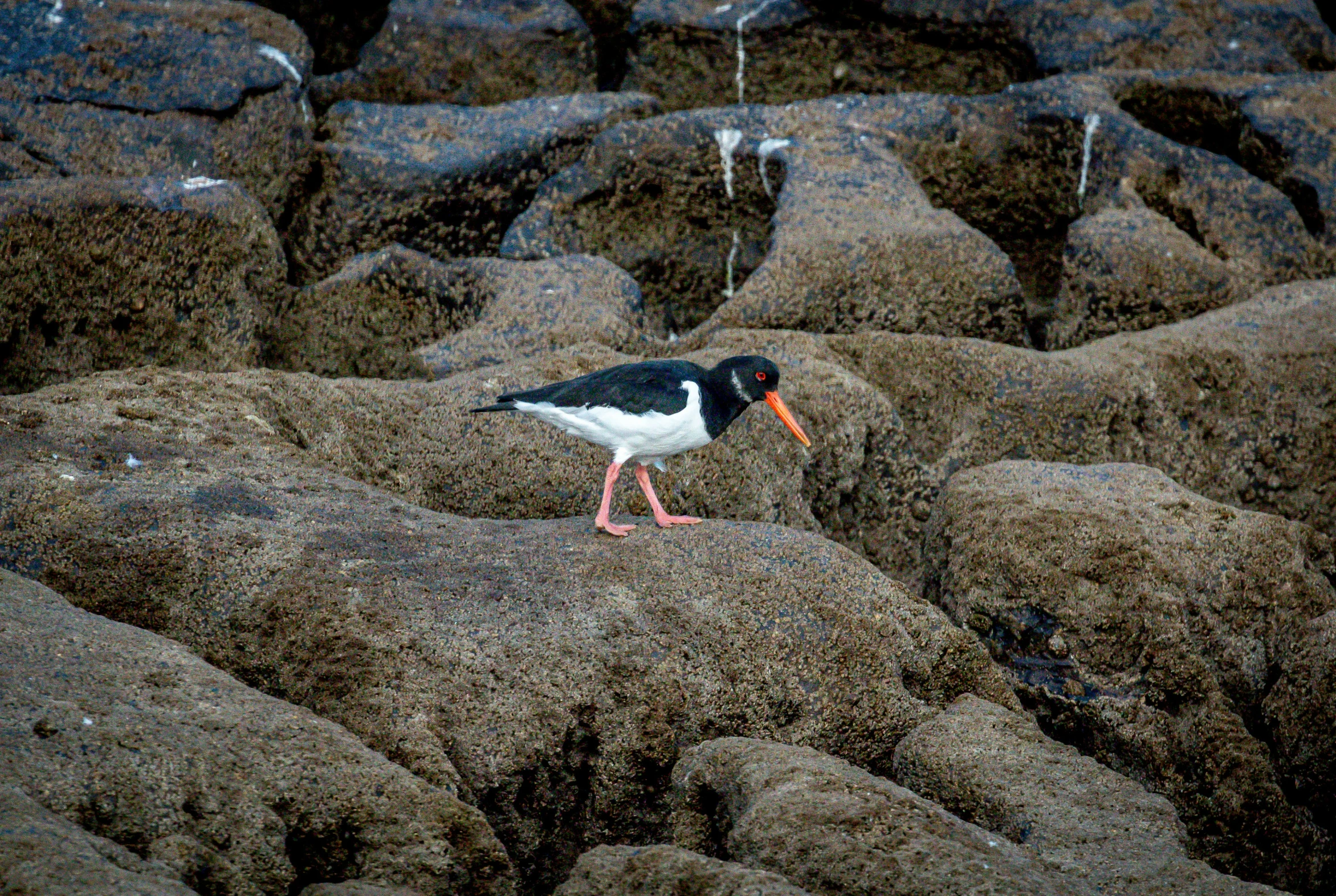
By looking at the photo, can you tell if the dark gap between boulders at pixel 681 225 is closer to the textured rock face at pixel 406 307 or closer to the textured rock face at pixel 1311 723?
the textured rock face at pixel 406 307

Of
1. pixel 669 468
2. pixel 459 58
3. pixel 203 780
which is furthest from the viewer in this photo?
pixel 459 58

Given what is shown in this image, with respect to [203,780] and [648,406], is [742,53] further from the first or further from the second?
[203,780]

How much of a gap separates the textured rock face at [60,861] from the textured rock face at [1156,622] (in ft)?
13.8

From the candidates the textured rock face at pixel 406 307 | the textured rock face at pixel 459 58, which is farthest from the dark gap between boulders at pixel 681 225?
the textured rock face at pixel 459 58

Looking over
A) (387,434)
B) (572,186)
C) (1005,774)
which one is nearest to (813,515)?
(387,434)

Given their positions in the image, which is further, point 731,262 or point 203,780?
point 731,262

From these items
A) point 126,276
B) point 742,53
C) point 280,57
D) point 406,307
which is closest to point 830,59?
point 742,53

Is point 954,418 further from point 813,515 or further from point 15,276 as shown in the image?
point 15,276

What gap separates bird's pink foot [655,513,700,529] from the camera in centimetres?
621

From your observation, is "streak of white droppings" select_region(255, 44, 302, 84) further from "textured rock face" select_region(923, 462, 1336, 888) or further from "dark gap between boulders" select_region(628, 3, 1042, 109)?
"textured rock face" select_region(923, 462, 1336, 888)

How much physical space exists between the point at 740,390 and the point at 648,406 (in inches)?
24.0

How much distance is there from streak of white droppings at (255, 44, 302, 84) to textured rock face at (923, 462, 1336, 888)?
6.73 meters

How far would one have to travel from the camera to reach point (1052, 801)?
188 inches

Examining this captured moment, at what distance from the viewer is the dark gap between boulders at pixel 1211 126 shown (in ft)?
37.6
